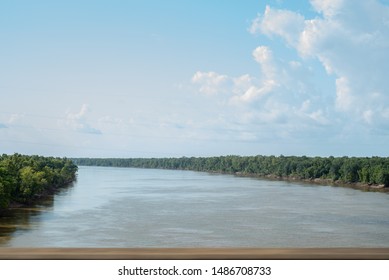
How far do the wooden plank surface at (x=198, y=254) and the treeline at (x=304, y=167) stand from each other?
19.5 meters

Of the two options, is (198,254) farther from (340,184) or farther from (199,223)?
(340,184)

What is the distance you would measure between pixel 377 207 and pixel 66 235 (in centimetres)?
796

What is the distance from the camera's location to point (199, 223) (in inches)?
352

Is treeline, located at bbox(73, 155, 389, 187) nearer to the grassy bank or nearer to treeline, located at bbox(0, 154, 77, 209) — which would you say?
the grassy bank

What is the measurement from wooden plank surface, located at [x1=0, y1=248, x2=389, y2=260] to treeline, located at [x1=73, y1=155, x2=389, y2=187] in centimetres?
1945

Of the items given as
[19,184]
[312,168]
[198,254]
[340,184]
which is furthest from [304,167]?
[198,254]

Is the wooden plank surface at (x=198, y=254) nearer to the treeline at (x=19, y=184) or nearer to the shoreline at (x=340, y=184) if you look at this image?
the treeline at (x=19, y=184)

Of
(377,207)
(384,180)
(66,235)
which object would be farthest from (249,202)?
(384,180)

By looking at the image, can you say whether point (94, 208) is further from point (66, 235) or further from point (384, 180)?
point (384, 180)

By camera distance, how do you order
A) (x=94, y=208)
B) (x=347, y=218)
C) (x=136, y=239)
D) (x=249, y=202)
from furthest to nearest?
(x=249, y=202) < (x=94, y=208) < (x=347, y=218) < (x=136, y=239)

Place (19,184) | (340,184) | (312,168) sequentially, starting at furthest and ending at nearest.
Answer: (312,168) < (340,184) < (19,184)

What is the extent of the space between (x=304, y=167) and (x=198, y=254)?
2409cm

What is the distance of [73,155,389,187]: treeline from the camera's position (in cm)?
2005
